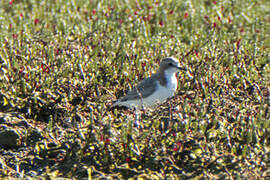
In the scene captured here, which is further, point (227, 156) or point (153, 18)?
point (153, 18)

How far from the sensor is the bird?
5332 mm

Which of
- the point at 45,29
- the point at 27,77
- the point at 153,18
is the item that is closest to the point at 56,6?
the point at 45,29

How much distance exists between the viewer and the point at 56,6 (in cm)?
940

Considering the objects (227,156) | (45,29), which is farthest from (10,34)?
(227,156)

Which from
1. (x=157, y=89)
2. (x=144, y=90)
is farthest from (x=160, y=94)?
(x=144, y=90)

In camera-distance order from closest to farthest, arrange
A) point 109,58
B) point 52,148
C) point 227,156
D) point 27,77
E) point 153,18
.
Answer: point 227,156 → point 52,148 → point 27,77 → point 109,58 → point 153,18

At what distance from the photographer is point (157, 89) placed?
5.32 m

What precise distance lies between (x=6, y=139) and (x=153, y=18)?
4774 mm

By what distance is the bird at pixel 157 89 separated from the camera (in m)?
5.33

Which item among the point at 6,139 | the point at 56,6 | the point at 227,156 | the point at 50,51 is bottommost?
the point at 227,156

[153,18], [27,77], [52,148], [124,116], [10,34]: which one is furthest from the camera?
[153,18]

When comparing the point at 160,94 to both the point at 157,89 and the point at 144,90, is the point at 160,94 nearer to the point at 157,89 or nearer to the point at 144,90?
the point at 157,89

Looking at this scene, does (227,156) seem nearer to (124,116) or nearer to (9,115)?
(124,116)

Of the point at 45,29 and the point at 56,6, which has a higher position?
the point at 56,6
